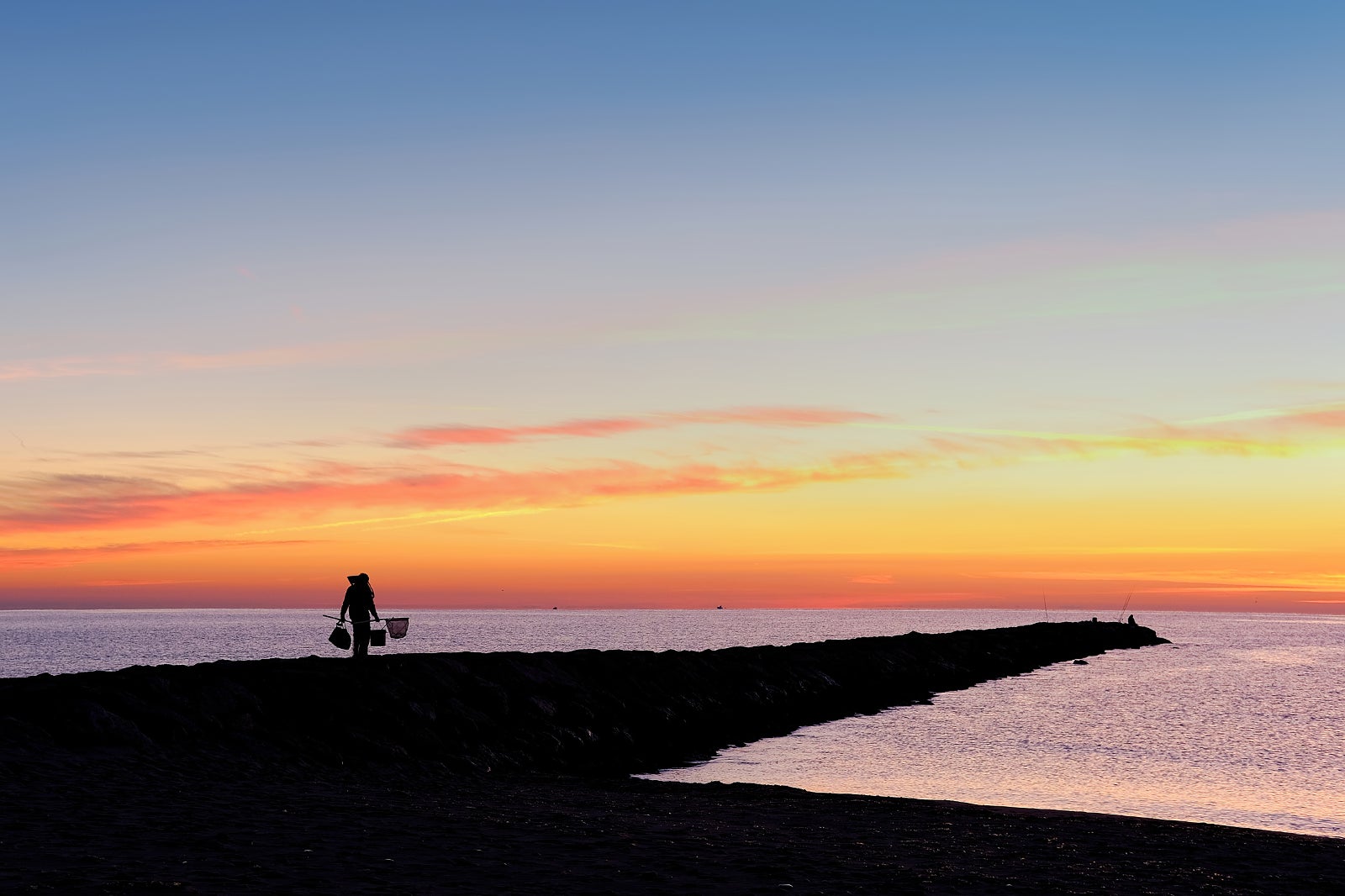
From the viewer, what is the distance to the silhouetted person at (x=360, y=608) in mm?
28516

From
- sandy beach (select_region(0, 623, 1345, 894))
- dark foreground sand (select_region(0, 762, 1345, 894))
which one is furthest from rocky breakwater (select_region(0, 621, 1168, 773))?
dark foreground sand (select_region(0, 762, 1345, 894))

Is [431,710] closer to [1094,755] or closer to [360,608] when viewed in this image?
[360,608]

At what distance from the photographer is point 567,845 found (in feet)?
46.4

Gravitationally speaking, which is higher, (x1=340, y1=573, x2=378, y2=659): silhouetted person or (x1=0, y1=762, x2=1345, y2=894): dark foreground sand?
(x1=340, y1=573, x2=378, y2=659): silhouetted person

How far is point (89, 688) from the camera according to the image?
74.7ft

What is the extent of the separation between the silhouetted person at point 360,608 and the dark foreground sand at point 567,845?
8.77 m

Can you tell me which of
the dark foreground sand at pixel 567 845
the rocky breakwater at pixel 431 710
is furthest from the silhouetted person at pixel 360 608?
the dark foreground sand at pixel 567 845

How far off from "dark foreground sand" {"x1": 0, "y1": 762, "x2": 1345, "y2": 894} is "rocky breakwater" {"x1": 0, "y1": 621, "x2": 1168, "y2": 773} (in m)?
2.79

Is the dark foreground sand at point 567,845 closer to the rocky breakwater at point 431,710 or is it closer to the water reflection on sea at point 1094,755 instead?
the rocky breakwater at point 431,710

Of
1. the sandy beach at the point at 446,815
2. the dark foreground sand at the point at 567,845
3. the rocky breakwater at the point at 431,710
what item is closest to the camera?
the dark foreground sand at the point at 567,845

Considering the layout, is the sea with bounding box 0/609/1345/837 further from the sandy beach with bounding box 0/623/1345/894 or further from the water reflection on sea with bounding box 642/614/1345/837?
the sandy beach with bounding box 0/623/1345/894

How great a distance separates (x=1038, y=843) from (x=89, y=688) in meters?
18.6

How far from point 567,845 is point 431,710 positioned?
14830 mm

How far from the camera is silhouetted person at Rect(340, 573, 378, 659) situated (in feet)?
93.6
